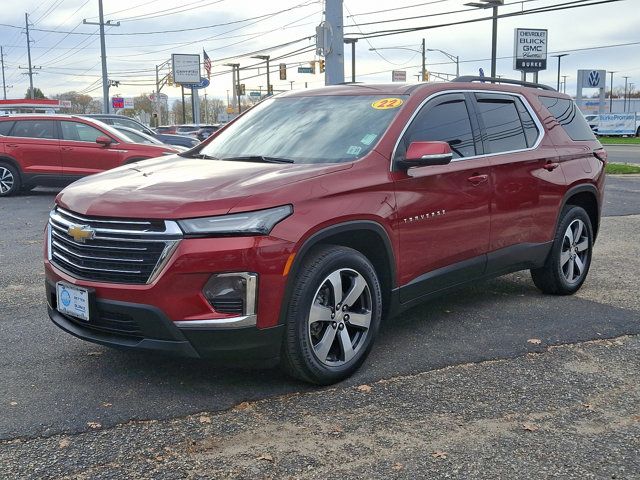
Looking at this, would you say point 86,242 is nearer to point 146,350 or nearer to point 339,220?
point 146,350

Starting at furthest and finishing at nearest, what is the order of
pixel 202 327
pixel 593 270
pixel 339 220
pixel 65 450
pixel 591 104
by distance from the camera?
pixel 591 104 < pixel 593 270 < pixel 339 220 < pixel 202 327 < pixel 65 450

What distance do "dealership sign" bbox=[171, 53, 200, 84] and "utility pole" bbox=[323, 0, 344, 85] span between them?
147 feet

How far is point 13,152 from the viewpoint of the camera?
13.6 m

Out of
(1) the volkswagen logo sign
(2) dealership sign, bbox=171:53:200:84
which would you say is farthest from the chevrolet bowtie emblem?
(1) the volkswagen logo sign

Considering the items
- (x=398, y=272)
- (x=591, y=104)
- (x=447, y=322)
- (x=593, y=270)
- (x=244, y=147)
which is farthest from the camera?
(x=591, y=104)

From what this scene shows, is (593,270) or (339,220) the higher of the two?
(339,220)

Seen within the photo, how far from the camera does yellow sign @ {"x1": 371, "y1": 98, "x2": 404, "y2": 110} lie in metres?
4.71

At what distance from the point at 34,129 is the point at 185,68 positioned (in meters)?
49.8

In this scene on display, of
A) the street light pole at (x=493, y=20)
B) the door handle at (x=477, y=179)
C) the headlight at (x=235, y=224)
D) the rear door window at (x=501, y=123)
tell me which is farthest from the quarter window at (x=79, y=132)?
the street light pole at (x=493, y=20)

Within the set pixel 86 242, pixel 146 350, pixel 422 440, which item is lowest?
pixel 422 440

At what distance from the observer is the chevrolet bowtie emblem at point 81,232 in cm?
371

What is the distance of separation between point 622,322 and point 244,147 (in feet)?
10.5

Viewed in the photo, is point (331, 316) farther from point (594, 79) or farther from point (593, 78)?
point (594, 79)

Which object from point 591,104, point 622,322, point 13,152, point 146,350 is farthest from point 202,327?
point 591,104
